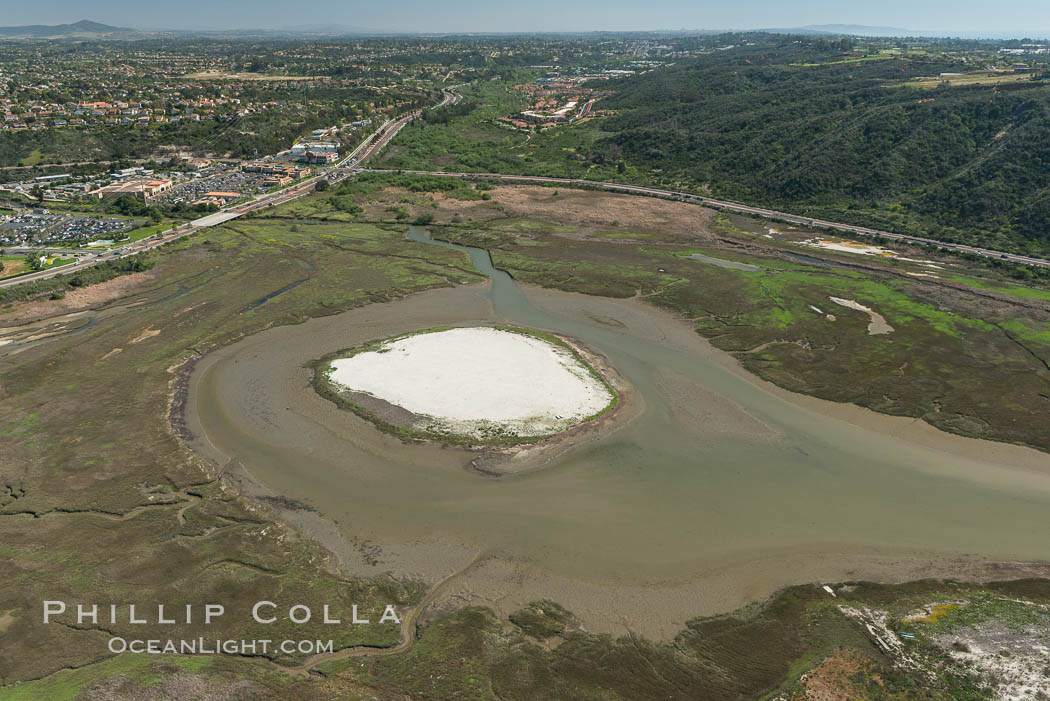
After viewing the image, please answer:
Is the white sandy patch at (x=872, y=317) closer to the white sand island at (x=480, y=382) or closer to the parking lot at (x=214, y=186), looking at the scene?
the white sand island at (x=480, y=382)

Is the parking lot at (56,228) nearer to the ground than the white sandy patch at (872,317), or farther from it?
farther from it

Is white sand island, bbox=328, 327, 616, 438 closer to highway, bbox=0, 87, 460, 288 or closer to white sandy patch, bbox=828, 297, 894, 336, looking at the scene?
white sandy patch, bbox=828, 297, 894, 336

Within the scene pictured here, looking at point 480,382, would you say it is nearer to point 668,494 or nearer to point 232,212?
point 668,494

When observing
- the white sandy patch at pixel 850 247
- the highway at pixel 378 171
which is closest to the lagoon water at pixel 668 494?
the highway at pixel 378 171

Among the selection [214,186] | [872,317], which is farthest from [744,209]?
[214,186]

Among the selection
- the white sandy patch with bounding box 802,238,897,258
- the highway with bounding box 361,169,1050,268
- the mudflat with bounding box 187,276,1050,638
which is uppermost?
the highway with bounding box 361,169,1050,268

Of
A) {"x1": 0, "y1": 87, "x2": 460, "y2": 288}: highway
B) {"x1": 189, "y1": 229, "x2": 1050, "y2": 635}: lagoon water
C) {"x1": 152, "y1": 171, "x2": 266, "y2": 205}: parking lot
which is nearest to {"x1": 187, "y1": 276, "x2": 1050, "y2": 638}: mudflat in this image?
{"x1": 189, "y1": 229, "x2": 1050, "y2": 635}: lagoon water
